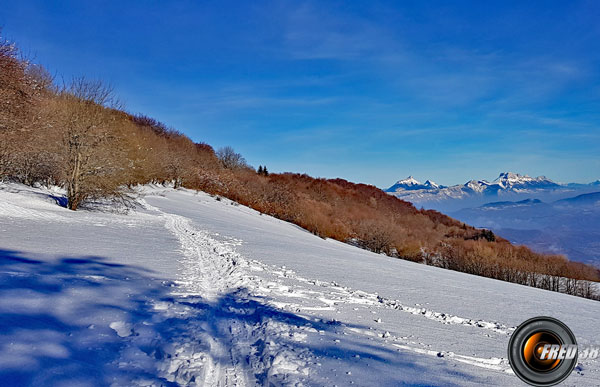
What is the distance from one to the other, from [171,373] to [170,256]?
5.67 meters

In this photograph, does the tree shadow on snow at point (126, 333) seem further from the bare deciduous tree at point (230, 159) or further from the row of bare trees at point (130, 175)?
the bare deciduous tree at point (230, 159)

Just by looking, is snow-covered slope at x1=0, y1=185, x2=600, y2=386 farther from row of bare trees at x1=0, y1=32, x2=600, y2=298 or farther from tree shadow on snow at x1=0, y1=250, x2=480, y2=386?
row of bare trees at x1=0, y1=32, x2=600, y2=298

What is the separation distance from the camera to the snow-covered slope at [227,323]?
3.00 m

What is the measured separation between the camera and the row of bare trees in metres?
13.1

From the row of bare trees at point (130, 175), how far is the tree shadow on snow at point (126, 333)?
10.6 metres

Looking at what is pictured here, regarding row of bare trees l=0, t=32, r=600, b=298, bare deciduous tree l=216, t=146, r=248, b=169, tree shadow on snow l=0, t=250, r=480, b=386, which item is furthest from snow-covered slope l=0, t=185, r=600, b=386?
bare deciduous tree l=216, t=146, r=248, b=169

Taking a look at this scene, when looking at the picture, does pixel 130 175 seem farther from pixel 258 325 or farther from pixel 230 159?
pixel 230 159

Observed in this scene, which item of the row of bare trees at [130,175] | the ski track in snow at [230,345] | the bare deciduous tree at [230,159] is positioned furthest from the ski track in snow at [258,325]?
the bare deciduous tree at [230,159]

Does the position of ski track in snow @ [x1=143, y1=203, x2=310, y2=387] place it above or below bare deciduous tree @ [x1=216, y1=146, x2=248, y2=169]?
below

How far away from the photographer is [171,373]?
296 cm

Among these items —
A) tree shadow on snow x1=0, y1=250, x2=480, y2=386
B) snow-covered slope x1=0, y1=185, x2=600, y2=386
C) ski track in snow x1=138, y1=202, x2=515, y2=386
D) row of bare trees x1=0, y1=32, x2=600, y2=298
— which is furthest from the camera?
row of bare trees x1=0, y1=32, x2=600, y2=298

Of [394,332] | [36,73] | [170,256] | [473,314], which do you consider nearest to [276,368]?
[394,332]

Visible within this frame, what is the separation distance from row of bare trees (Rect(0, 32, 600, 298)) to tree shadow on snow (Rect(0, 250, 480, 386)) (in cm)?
1062

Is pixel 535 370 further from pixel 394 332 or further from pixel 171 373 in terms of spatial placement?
pixel 171 373
